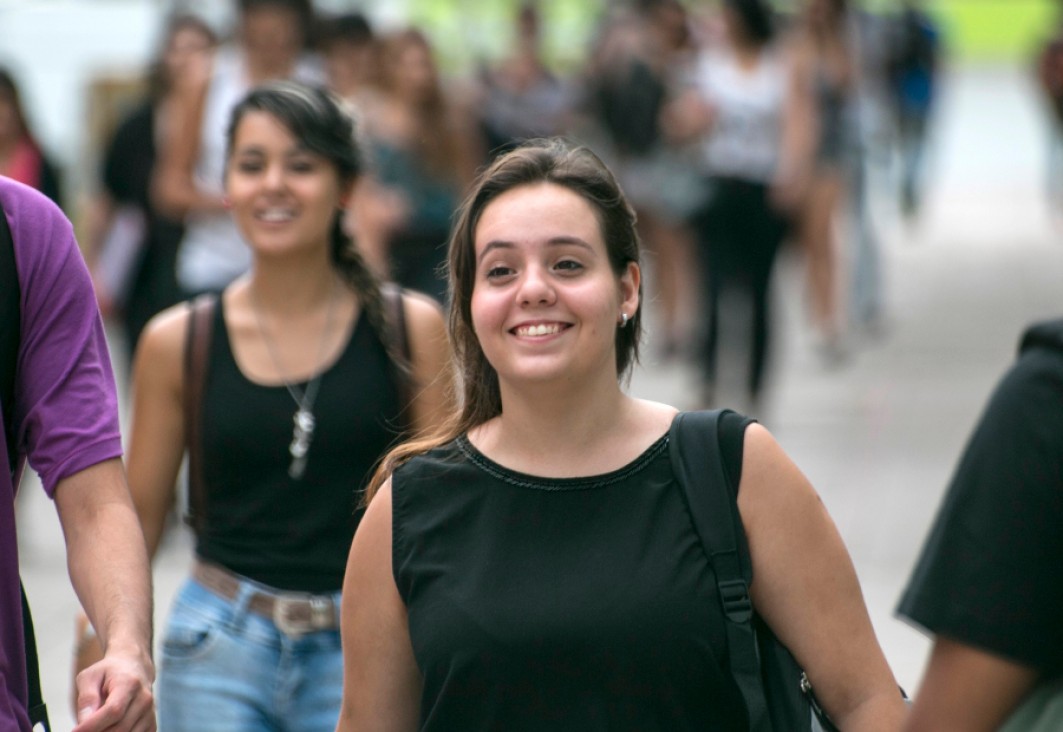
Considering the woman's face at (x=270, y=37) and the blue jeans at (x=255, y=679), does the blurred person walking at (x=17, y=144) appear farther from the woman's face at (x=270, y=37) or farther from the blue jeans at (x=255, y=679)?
the blue jeans at (x=255, y=679)

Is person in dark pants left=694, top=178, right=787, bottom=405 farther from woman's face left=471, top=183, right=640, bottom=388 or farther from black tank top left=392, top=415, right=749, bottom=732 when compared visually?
black tank top left=392, top=415, right=749, bottom=732

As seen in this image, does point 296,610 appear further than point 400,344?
No

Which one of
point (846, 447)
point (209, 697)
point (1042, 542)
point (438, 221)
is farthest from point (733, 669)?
point (846, 447)

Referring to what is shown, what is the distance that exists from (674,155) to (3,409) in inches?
399

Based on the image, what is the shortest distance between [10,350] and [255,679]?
1.23 m

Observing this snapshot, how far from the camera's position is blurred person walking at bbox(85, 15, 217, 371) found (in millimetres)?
8273

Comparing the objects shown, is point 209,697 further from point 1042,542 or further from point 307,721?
point 1042,542

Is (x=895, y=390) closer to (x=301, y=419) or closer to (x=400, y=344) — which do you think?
(x=400, y=344)

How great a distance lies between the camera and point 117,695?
8.65ft

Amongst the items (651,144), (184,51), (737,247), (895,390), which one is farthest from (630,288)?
(651,144)

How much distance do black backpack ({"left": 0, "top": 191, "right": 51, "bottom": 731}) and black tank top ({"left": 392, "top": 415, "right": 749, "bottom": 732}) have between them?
21.9 inches

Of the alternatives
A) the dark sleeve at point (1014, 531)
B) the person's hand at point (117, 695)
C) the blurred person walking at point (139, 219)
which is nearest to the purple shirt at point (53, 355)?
the person's hand at point (117, 695)

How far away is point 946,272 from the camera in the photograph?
1755 cm

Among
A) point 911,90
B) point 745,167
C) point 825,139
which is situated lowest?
point 745,167
